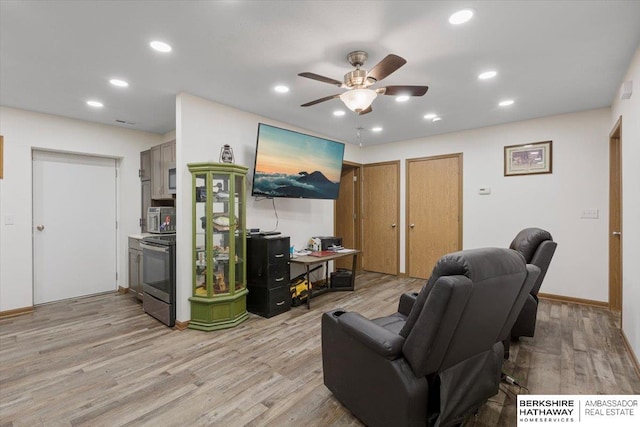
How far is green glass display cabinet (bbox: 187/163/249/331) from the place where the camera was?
326cm

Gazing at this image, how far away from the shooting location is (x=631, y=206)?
8.57 feet

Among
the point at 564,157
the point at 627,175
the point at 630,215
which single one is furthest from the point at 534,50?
the point at 564,157

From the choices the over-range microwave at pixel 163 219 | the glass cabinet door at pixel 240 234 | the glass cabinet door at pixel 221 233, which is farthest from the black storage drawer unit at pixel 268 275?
the over-range microwave at pixel 163 219

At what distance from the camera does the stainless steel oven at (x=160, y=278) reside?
3.30m

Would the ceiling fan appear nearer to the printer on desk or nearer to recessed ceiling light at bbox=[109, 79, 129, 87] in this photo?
recessed ceiling light at bbox=[109, 79, 129, 87]

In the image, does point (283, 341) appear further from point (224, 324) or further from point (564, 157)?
point (564, 157)

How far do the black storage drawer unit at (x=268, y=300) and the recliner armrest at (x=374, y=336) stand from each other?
1899mm

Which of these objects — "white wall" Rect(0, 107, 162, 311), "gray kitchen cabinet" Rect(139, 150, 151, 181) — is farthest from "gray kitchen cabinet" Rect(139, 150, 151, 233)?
"white wall" Rect(0, 107, 162, 311)

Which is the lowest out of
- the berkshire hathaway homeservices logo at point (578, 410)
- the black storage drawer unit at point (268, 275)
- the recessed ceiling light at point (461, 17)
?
the berkshire hathaway homeservices logo at point (578, 410)

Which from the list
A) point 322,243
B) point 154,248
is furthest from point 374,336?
point 322,243

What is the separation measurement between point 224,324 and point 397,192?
3811 mm

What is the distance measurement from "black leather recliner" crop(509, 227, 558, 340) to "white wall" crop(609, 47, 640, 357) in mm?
586

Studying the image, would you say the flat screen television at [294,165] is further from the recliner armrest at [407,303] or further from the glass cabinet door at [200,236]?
the recliner armrest at [407,303]

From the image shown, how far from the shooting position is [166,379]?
7.57 feet
